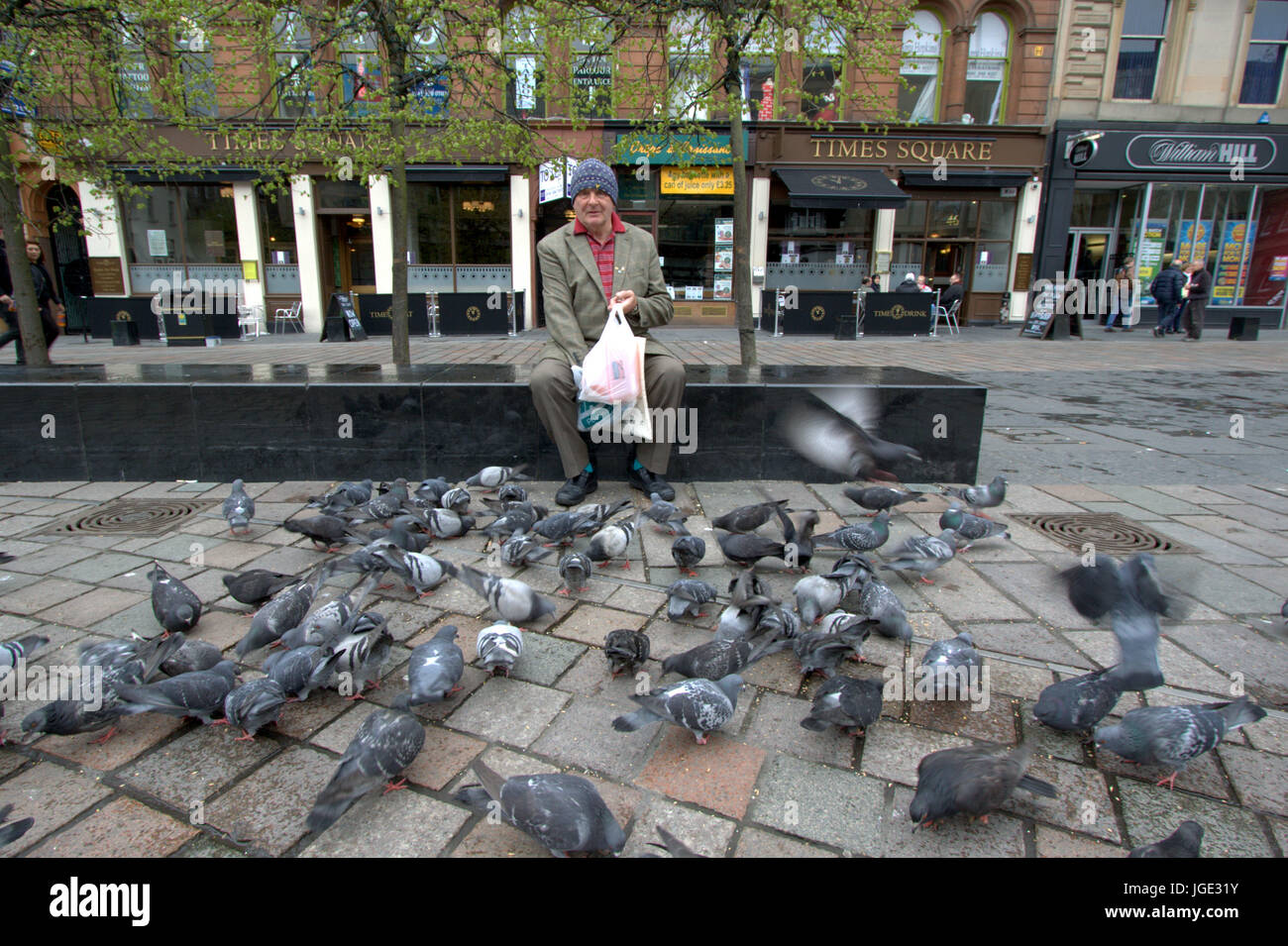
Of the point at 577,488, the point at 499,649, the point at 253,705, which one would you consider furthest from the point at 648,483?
the point at 253,705

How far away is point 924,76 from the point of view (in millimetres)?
18422

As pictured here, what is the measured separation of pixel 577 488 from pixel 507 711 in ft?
7.91

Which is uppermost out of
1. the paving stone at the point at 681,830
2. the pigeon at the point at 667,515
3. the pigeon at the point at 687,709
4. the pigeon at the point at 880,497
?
the pigeon at the point at 880,497

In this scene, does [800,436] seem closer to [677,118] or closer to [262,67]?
[677,118]

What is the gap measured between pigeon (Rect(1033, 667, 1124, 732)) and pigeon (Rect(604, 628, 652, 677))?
4.43 ft

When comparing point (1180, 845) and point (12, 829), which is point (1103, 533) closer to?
point (1180, 845)

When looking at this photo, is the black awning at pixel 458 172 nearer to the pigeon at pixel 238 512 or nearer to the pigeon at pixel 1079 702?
the pigeon at pixel 238 512

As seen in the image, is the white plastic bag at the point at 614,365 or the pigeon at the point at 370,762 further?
the white plastic bag at the point at 614,365

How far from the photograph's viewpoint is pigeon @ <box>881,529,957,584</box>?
10.9 feet

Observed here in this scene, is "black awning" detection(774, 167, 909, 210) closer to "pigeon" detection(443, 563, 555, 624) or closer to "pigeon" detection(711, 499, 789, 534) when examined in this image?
"pigeon" detection(711, 499, 789, 534)

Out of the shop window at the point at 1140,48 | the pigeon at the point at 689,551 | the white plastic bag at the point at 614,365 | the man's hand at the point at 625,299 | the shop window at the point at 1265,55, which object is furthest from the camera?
the shop window at the point at 1265,55

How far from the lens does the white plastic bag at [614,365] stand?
14.1 ft

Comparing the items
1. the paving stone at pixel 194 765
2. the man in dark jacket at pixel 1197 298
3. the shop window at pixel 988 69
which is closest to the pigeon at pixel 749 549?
the paving stone at pixel 194 765
